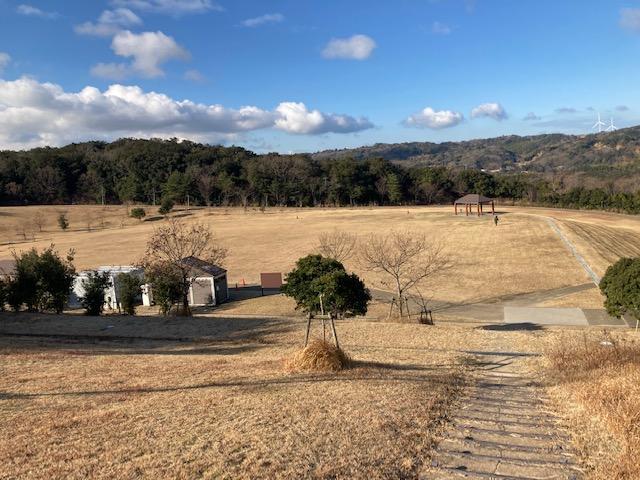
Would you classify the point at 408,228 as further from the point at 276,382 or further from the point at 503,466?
the point at 503,466

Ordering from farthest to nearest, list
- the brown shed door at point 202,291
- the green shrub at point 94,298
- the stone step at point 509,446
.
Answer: the brown shed door at point 202,291, the green shrub at point 94,298, the stone step at point 509,446

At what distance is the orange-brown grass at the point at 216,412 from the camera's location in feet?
20.6

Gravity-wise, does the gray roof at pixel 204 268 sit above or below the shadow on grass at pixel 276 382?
above

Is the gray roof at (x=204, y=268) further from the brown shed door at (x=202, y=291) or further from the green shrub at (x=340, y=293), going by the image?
the green shrub at (x=340, y=293)

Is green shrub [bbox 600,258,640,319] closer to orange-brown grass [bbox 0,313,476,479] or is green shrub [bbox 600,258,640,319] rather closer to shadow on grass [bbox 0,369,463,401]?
orange-brown grass [bbox 0,313,476,479]

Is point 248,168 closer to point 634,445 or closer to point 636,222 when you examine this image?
point 636,222

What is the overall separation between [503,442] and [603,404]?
2547 millimetres

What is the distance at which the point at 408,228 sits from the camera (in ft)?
210

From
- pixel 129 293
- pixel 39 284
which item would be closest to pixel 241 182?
pixel 129 293

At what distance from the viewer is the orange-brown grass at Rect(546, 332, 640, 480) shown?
612 centimetres

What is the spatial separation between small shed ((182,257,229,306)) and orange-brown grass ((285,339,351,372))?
928 inches

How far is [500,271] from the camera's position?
40.6m

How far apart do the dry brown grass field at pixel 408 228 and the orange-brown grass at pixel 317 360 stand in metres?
19.6

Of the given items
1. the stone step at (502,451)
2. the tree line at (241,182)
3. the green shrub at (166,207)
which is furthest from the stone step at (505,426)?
the tree line at (241,182)
